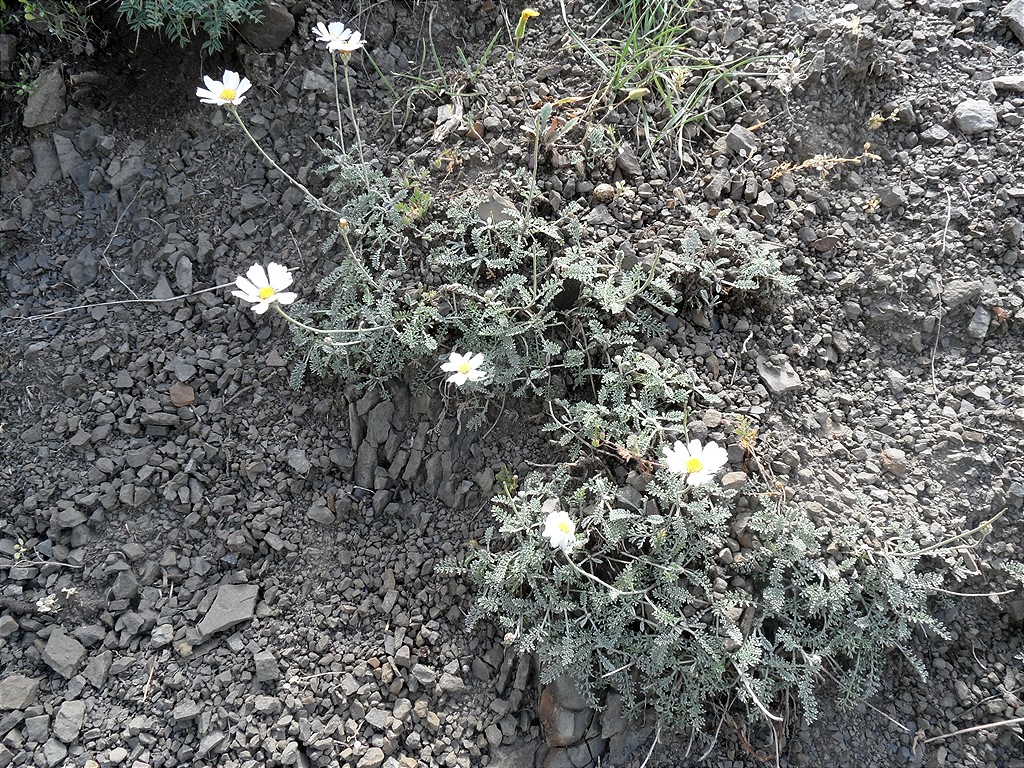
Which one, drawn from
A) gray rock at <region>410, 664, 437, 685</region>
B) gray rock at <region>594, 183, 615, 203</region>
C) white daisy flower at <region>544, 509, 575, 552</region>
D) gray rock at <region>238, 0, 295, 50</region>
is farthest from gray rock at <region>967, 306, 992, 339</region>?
gray rock at <region>238, 0, 295, 50</region>

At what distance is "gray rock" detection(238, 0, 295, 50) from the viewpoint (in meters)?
2.72

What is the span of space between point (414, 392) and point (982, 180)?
205 centimetres

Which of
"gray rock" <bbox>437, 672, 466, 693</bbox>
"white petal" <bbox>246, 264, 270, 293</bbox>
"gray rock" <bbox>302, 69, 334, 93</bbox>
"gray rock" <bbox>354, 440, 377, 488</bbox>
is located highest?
"gray rock" <bbox>302, 69, 334, 93</bbox>

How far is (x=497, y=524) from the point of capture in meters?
2.35

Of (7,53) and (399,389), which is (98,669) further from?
(7,53)

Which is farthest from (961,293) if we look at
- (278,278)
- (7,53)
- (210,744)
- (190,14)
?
(7,53)

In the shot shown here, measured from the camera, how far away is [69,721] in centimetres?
216

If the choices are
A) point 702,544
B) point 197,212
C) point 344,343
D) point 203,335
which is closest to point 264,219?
point 197,212

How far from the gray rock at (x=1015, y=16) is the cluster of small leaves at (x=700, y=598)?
194 centimetres

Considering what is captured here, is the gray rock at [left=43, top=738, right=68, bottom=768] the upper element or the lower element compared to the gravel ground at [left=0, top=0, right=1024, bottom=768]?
lower

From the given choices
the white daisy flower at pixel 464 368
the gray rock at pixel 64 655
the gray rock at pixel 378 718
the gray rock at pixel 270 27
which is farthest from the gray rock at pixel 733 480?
the gray rock at pixel 270 27

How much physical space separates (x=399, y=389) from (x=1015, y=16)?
102 inches

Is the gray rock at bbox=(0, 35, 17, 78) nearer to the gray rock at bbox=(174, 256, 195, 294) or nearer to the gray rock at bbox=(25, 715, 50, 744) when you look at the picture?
the gray rock at bbox=(174, 256, 195, 294)

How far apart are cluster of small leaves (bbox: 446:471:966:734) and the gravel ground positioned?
5.0 inches
